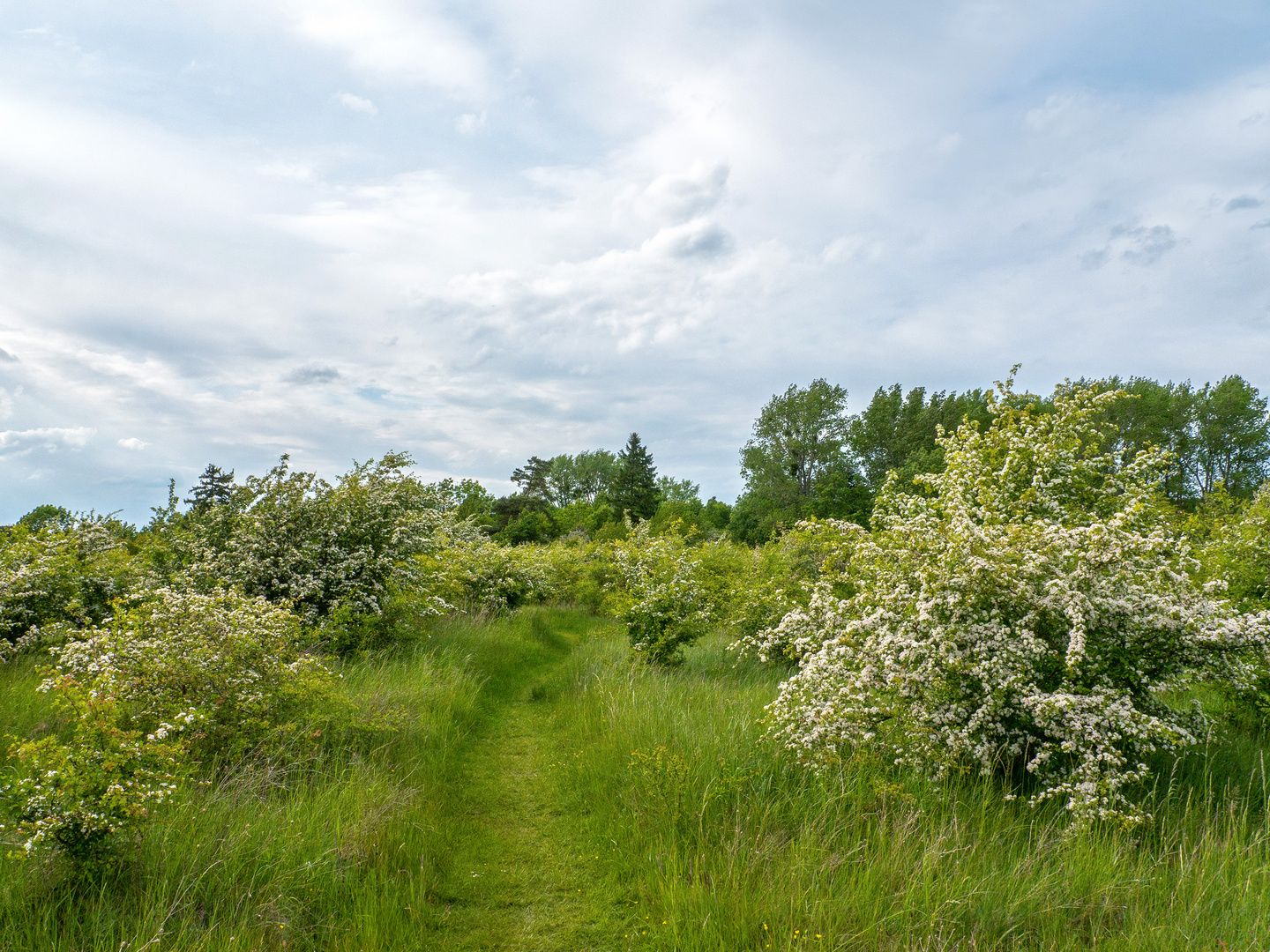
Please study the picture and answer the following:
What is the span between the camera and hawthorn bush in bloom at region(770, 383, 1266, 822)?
217 inches

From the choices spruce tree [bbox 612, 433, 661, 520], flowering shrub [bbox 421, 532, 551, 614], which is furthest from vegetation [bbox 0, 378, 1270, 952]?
spruce tree [bbox 612, 433, 661, 520]

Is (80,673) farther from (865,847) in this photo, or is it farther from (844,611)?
(844,611)

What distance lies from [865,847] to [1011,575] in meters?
2.95

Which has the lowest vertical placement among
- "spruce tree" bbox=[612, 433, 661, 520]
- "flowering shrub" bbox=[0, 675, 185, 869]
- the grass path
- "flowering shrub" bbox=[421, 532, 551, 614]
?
the grass path

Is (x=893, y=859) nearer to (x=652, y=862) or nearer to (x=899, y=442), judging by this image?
(x=652, y=862)

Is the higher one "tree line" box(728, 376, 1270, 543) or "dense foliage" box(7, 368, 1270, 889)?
"tree line" box(728, 376, 1270, 543)

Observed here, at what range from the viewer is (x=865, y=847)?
481cm

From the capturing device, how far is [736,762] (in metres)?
6.37

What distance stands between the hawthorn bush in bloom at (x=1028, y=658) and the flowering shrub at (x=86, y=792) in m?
5.28

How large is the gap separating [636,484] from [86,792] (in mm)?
57305

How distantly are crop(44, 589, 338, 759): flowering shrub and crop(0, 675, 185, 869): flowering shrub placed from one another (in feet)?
3.22

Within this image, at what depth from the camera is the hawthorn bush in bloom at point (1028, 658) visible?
18.1 ft

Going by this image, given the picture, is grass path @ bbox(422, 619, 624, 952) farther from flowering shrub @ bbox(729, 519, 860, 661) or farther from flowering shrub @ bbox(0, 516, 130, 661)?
flowering shrub @ bbox(0, 516, 130, 661)

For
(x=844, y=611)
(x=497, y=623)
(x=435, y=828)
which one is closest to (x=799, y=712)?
(x=844, y=611)
